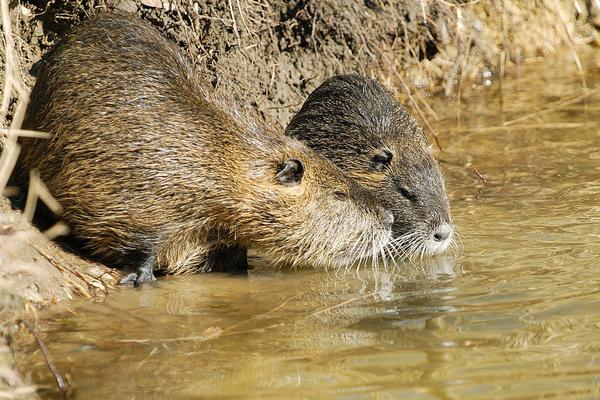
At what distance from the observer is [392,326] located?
13.7ft

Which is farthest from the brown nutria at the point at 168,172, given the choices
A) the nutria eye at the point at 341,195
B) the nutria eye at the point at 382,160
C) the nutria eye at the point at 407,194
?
the nutria eye at the point at 382,160

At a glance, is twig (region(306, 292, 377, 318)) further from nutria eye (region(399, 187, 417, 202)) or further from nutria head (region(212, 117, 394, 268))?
nutria eye (region(399, 187, 417, 202))

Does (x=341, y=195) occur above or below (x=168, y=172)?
below

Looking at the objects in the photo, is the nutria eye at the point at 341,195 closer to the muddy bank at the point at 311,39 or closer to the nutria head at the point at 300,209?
the nutria head at the point at 300,209

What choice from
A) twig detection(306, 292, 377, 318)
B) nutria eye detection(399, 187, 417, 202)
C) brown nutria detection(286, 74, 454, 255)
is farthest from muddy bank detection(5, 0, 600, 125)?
twig detection(306, 292, 377, 318)

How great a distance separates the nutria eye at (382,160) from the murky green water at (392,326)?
1.57 ft

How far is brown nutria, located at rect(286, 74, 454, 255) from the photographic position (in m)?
5.42

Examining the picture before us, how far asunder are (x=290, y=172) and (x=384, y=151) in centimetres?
85

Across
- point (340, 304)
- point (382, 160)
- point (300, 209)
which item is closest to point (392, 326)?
point (340, 304)

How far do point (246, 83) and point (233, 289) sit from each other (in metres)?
2.31

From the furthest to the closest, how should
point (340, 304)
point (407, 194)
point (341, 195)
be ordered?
point (407, 194)
point (341, 195)
point (340, 304)

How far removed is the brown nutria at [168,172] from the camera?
486cm

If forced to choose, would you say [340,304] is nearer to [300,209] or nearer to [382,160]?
[300,209]

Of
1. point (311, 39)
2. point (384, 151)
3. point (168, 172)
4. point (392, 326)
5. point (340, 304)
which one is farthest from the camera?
point (311, 39)
